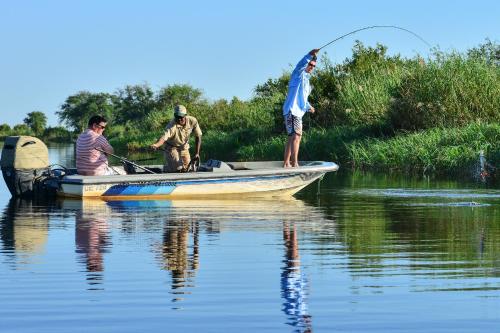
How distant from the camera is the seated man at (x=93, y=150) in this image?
17.0 metres

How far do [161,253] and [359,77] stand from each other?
25.2m

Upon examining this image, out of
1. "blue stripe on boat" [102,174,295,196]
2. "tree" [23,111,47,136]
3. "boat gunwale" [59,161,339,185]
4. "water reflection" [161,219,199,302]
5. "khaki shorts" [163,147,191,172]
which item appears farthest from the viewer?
"tree" [23,111,47,136]

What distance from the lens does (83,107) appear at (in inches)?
4279

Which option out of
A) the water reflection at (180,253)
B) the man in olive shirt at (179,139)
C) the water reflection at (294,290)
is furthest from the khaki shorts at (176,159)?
the water reflection at (294,290)

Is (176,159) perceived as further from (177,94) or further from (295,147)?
(177,94)

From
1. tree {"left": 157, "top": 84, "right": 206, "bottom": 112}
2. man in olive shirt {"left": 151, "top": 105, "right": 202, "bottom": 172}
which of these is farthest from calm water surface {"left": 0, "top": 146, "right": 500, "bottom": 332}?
tree {"left": 157, "top": 84, "right": 206, "bottom": 112}

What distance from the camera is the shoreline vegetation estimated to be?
A: 85.6 ft

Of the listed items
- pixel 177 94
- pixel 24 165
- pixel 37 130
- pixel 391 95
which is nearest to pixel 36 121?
pixel 37 130

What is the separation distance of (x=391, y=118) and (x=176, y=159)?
44.9 feet

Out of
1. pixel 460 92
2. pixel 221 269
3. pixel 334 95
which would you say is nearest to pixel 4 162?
pixel 221 269

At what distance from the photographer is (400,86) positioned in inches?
1212

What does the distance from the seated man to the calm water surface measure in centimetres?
102

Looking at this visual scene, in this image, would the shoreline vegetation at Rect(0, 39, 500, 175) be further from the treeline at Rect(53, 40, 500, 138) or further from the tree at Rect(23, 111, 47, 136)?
the tree at Rect(23, 111, 47, 136)

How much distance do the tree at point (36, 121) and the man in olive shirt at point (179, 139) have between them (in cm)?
9379
